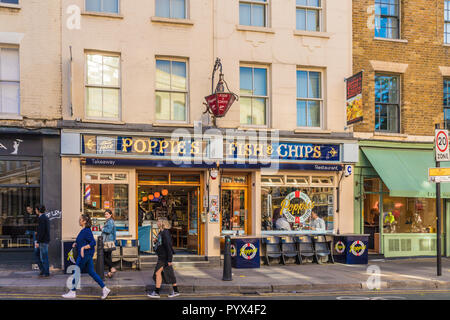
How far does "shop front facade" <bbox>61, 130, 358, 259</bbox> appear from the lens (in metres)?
13.6

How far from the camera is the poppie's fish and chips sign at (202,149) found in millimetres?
13656

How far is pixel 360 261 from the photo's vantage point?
1495 cm

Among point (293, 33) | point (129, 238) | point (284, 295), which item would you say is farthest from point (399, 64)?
point (129, 238)

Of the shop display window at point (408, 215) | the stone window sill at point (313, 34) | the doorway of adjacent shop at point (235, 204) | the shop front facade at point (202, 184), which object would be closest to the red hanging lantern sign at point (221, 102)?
the shop front facade at point (202, 184)

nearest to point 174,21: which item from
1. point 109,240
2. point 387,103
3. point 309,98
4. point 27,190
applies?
point 309,98

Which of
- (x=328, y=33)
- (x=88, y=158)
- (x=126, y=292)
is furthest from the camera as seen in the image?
(x=328, y=33)

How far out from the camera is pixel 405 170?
15.9 metres

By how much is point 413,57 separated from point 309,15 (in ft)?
13.8

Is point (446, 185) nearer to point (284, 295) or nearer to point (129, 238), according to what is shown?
point (284, 295)

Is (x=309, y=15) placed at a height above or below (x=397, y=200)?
above

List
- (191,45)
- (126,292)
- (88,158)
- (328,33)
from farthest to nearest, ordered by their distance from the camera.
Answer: (328,33) < (191,45) < (88,158) < (126,292)

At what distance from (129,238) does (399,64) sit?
11.2 metres

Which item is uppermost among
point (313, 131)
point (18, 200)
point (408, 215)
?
point (313, 131)

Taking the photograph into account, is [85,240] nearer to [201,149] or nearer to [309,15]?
[201,149]
